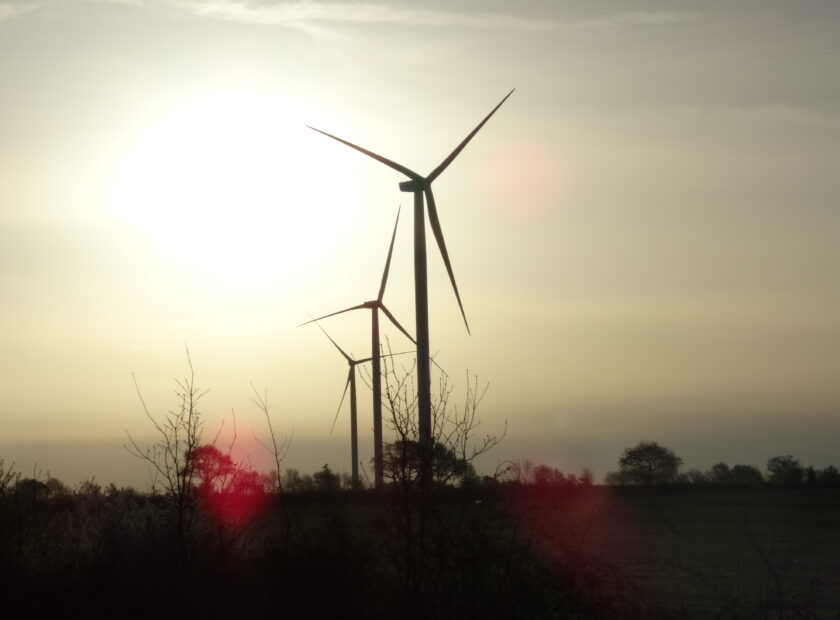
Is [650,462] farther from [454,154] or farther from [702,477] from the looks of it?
[454,154]

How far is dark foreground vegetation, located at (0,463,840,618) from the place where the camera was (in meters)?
15.7

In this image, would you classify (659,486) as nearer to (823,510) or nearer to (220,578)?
(823,510)

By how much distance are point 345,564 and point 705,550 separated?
52.0 feet

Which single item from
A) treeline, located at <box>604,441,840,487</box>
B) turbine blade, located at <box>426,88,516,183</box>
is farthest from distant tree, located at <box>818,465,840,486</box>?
turbine blade, located at <box>426,88,516,183</box>

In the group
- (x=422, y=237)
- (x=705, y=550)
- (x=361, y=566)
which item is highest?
(x=422, y=237)

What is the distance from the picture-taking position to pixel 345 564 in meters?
20.0

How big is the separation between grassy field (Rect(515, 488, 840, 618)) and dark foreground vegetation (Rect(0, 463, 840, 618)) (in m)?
0.10

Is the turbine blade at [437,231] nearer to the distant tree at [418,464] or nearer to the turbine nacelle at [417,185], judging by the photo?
the turbine nacelle at [417,185]

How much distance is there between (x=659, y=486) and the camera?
72.1m

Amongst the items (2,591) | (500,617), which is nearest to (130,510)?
(2,591)

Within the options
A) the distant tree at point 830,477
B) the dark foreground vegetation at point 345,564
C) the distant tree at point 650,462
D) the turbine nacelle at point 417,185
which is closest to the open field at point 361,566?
the dark foreground vegetation at point 345,564

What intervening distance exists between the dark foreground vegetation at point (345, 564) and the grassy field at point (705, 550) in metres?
0.10

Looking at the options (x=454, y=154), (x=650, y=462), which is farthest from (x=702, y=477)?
(x=454, y=154)

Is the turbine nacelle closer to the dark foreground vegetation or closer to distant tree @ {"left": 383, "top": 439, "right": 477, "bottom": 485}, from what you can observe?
the dark foreground vegetation
